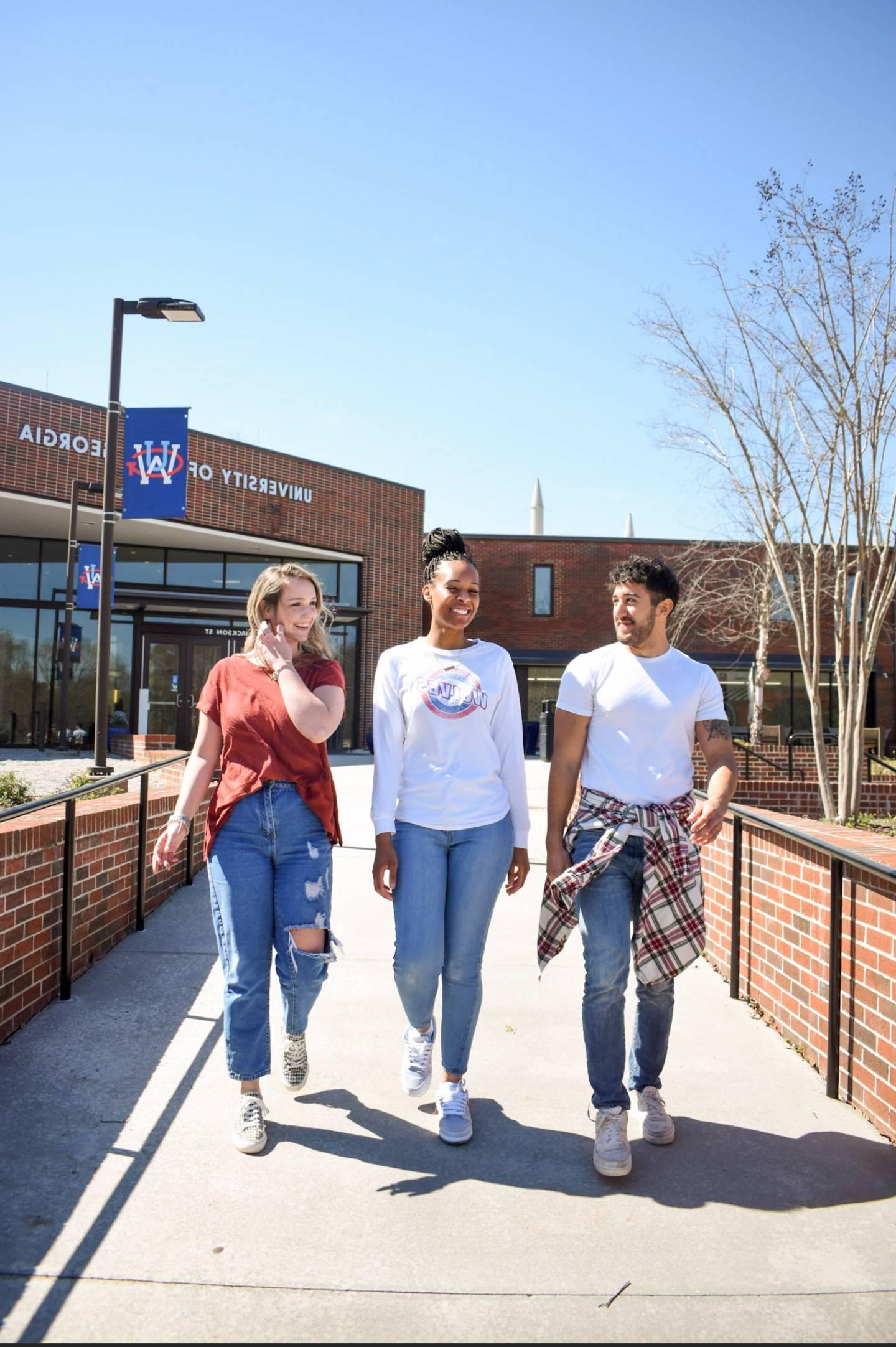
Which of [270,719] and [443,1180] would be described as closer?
[443,1180]

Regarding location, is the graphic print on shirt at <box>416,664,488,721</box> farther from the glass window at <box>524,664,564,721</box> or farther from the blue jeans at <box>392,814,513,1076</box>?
the glass window at <box>524,664,564,721</box>

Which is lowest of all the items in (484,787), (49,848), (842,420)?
Result: (49,848)

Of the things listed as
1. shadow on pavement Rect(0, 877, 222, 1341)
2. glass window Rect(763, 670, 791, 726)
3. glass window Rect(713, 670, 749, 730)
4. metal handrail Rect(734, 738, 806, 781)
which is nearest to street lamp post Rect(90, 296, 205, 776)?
shadow on pavement Rect(0, 877, 222, 1341)

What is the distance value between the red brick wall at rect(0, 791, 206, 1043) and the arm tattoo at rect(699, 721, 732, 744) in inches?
108

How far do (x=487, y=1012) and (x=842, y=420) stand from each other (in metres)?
7.55

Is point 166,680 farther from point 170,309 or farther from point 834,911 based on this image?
point 834,911

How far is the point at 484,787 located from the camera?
3359mm

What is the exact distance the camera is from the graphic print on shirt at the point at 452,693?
3.35 metres

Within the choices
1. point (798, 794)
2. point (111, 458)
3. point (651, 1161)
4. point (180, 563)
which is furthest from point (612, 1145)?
point (180, 563)

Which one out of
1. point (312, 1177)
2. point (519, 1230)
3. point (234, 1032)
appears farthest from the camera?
point (234, 1032)

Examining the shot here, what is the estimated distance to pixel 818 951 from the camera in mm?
4020

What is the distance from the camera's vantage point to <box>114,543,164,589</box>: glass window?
23.8m

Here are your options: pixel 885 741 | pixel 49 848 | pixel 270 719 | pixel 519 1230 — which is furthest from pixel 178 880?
pixel 885 741

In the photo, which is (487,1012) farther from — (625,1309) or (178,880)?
(178,880)
